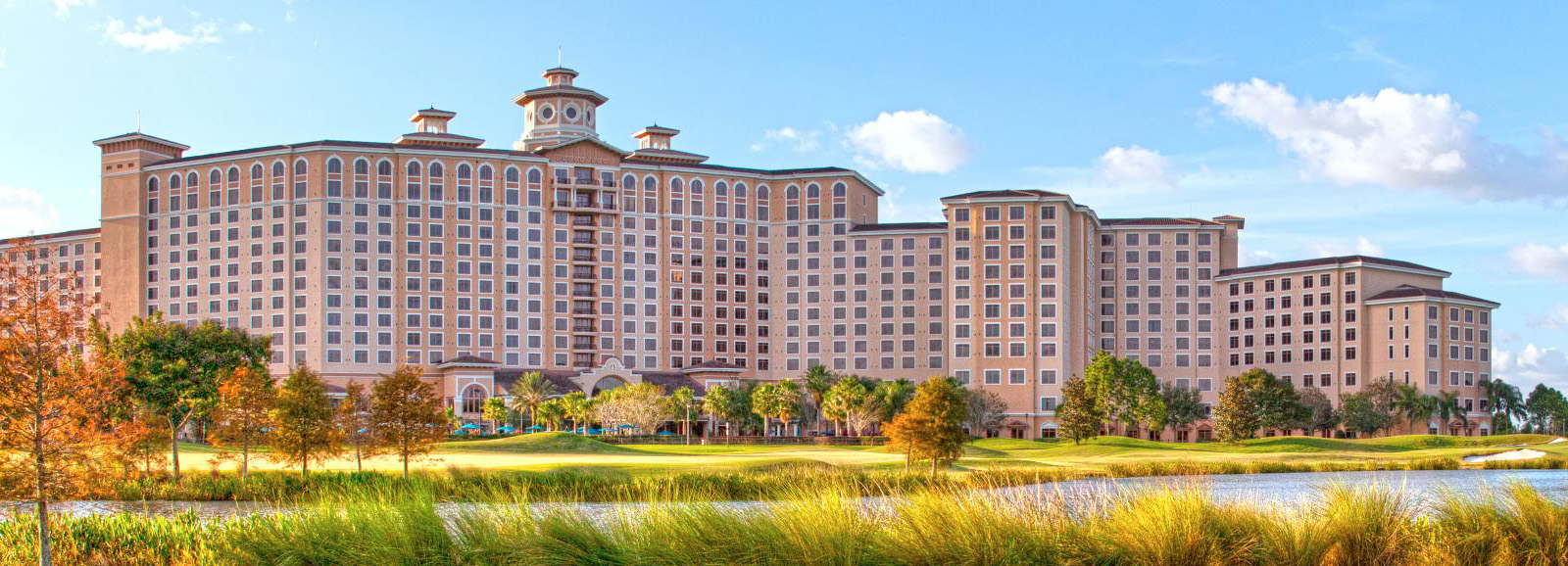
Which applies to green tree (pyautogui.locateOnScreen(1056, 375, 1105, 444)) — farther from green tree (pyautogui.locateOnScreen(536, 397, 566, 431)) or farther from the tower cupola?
the tower cupola

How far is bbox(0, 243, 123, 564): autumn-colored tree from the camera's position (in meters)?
23.9

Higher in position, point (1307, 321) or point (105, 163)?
point (105, 163)

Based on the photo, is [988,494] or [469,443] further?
[469,443]

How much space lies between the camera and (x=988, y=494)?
21.5 metres

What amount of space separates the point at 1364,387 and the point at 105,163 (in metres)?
139

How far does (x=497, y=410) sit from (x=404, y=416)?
278 ft

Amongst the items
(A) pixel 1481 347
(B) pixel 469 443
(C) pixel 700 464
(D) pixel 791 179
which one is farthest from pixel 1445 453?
(D) pixel 791 179

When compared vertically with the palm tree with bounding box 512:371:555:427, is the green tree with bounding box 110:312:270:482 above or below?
above

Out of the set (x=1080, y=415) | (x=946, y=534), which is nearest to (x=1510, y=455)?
(x=1080, y=415)

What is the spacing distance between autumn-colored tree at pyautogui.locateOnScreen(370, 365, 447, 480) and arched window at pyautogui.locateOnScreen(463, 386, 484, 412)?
9334 cm

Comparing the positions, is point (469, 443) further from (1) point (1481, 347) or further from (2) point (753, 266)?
(1) point (1481, 347)

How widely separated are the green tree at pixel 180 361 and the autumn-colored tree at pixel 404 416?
17.9m

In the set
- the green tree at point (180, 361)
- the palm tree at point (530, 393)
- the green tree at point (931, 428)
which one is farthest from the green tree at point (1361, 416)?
the green tree at point (180, 361)

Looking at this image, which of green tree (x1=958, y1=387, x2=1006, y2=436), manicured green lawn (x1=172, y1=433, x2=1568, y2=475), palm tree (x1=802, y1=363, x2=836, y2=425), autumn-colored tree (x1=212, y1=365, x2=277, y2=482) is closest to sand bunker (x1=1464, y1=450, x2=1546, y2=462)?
manicured green lawn (x1=172, y1=433, x2=1568, y2=475)
